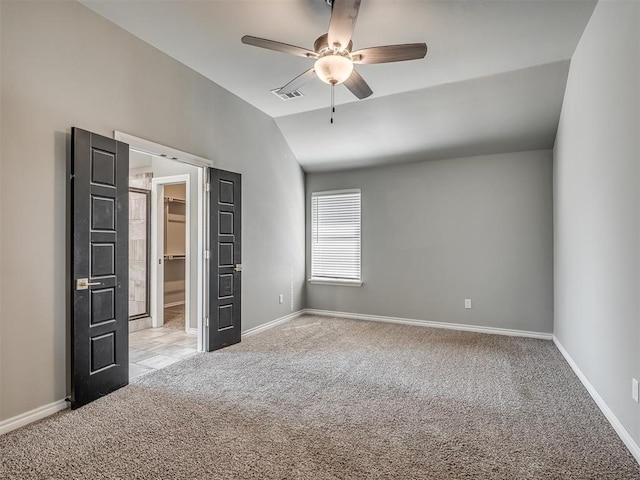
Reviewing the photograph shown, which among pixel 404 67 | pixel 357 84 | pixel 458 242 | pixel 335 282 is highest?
pixel 404 67

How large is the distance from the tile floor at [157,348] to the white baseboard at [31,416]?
2.07 feet

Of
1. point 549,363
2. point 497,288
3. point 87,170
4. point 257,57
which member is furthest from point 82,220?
point 497,288

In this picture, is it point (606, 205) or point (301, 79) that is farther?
point (301, 79)

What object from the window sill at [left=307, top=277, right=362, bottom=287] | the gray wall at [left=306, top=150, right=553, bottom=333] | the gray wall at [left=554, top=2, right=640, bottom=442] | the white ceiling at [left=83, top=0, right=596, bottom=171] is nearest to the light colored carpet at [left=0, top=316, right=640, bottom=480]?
the gray wall at [left=554, top=2, right=640, bottom=442]

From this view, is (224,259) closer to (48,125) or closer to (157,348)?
(157,348)

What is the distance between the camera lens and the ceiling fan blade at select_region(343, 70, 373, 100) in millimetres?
2805

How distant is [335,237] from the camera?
19.8 feet

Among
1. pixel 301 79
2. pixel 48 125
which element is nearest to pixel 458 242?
pixel 301 79

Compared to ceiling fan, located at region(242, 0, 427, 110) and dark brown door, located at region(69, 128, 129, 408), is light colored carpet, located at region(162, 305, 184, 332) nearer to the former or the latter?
dark brown door, located at region(69, 128, 129, 408)

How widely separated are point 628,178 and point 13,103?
13.0 feet

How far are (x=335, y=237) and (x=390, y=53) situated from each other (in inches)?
149

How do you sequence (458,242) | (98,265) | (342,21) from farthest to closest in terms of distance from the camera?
(458,242) → (98,265) → (342,21)

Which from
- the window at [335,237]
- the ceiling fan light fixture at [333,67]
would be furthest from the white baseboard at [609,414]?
the window at [335,237]

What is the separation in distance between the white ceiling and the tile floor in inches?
122
